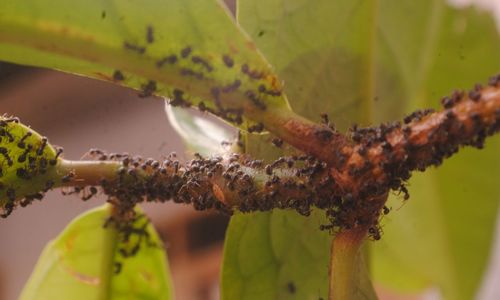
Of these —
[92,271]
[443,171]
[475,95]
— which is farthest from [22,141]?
[443,171]

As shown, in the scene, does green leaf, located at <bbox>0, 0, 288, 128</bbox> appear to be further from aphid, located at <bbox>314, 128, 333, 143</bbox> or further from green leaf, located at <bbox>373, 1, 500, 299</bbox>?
green leaf, located at <bbox>373, 1, 500, 299</bbox>

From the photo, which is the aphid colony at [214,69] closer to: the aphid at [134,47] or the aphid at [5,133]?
the aphid at [134,47]

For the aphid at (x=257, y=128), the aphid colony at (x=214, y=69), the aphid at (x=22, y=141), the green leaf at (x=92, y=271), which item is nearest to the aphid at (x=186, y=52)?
the aphid colony at (x=214, y=69)

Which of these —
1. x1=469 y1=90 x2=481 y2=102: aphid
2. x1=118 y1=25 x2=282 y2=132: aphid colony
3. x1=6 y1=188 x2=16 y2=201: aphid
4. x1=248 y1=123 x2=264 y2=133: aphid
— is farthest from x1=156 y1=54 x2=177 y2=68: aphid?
x1=469 y1=90 x2=481 y2=102: aphid

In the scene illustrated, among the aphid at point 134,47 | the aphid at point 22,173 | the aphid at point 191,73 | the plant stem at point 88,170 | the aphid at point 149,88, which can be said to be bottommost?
the aphid at point 22,173

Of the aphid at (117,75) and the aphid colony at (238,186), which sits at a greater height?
the aphid at (117,75)

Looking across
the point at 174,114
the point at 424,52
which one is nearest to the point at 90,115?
the point at 174,114

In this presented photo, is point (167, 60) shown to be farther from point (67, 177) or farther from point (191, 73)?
point (67, 177)

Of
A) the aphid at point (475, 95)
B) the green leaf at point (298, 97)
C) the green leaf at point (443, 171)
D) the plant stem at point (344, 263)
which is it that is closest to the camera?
the aphid at point (475, 95)
